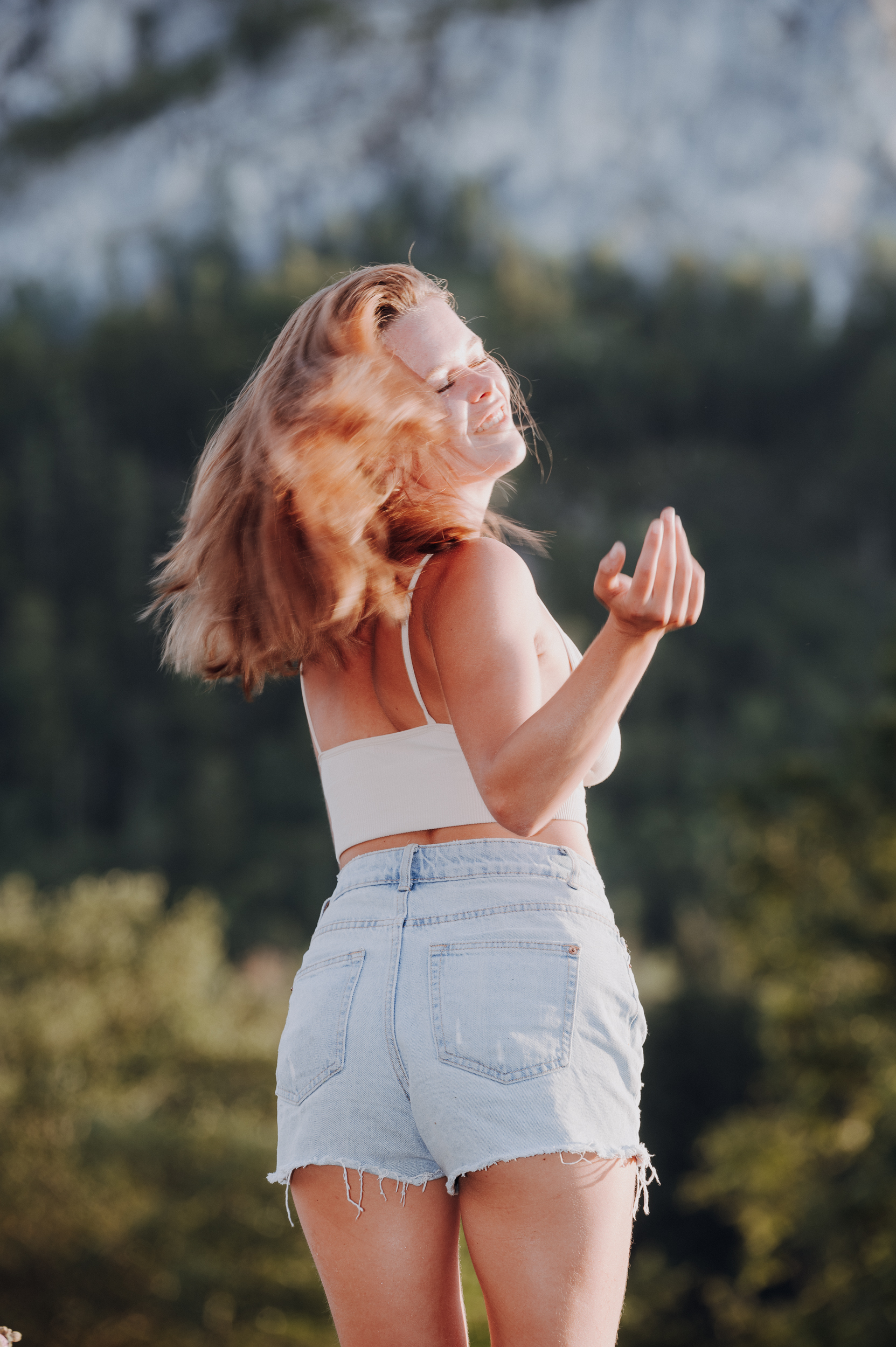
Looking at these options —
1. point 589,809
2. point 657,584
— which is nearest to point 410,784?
point 657,584

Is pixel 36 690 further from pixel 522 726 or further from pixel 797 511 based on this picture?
pixel 522 726

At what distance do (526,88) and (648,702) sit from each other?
163ft

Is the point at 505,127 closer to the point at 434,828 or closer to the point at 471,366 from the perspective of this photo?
the point at 471,366

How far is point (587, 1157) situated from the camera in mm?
1436

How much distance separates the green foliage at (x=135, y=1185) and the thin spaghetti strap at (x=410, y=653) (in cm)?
1615

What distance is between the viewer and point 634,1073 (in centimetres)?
151

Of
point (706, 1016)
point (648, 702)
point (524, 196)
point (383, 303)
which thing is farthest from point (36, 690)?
point (383, 303)

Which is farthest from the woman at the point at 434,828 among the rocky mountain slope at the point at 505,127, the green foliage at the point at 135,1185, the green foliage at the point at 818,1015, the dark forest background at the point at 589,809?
the rocky mountain slope at the point at 505,127

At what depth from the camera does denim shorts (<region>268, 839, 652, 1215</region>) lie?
4.70ft

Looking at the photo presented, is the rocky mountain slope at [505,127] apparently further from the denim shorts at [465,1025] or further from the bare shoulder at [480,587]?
the denim shorts at [465,1025]

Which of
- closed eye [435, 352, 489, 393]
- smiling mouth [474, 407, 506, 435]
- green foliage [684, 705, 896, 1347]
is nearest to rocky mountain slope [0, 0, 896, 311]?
green foliage [684, 705, 896, 1347]

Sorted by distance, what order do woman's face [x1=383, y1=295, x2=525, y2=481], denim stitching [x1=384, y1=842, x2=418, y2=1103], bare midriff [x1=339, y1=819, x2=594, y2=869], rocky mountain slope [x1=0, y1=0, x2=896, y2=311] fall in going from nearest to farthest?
denim stitching [x1=384, y1=842, x2=418, y2=1103]
bare midriff [x1=339, y1=819, x2=594, y2=869]
woman's face [x1=383, y1=295, x2=525, y2=481]
rocky mountain slope [x1=0, y1=0, x2=896, y2=311]

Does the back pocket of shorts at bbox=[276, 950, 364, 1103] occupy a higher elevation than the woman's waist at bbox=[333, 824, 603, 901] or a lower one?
lower

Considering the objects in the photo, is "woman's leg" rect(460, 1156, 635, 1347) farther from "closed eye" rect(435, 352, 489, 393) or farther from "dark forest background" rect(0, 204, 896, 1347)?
"dark forest background" rect(0, 204, 896, 1347)
